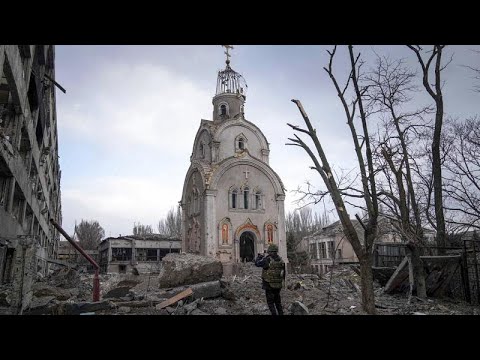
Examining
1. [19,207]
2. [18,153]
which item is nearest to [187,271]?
[18,153]

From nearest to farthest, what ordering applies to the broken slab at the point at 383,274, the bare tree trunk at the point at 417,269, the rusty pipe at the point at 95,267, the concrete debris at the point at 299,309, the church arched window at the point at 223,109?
the concrete debris at the point at 299,309 < the rusty pipe at the point at 95,267 < the bare tree trunk at the point at 417,269 < the broken slab at the point at 383,274 < the church arched window at the point at 223,109

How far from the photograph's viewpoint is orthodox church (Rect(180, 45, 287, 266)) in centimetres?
2602

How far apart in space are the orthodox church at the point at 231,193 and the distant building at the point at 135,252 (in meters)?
10.9

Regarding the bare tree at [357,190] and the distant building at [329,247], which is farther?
the distant building at [329,247]

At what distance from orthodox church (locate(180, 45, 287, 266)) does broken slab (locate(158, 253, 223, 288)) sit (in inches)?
421

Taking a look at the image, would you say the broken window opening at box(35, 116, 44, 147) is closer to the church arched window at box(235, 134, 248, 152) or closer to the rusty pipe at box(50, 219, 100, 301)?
the rusty pipe at box(50, 219, 100, 301)

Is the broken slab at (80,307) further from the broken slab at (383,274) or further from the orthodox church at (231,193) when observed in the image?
the orthodox church at (231,193)

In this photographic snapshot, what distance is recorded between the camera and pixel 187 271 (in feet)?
45.7

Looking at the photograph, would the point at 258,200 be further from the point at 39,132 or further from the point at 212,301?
the point at 212,301

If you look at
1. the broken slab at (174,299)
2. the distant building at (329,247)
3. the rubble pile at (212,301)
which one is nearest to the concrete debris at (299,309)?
the rubble pile at (212,301)

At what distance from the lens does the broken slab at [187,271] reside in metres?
13.7

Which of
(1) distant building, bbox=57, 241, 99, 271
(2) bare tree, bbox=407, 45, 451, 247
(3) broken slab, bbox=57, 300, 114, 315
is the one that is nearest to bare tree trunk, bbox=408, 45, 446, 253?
(2) bare tree, bbox=407, 45, 451, 247
